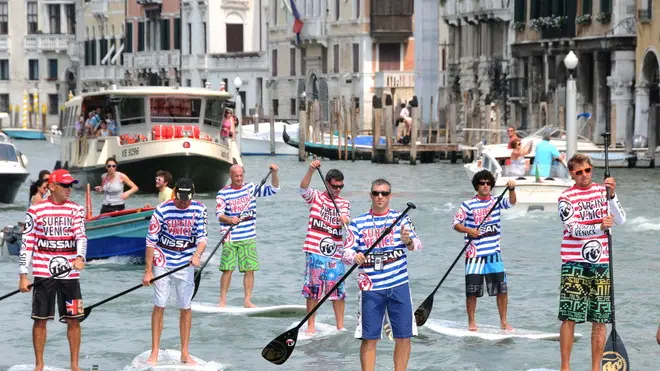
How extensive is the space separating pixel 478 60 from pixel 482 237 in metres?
40.6

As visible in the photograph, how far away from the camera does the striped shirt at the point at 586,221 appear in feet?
37.6

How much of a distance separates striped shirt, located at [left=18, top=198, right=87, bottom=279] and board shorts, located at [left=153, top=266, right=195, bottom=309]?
0.71 m

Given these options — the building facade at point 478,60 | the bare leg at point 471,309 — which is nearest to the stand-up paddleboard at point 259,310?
the bare leg at point 471,309

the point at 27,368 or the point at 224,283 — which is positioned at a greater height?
the point at 224,283

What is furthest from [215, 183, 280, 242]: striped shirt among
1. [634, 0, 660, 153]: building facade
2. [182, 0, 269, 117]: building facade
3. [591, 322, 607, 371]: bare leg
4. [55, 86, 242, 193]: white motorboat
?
[182, 0, 269, 117]: building facade

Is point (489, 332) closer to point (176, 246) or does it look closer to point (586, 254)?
point (586, 254)

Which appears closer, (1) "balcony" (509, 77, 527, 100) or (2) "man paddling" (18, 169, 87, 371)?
(2) "man paddling" (18, 169, 87, 371)

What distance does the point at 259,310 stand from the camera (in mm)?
15898

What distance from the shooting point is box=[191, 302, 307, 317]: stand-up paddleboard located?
51.9 ft

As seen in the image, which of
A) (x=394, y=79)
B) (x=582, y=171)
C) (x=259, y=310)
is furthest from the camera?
(x=394, y=79)

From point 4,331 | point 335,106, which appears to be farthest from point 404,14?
point 4,331

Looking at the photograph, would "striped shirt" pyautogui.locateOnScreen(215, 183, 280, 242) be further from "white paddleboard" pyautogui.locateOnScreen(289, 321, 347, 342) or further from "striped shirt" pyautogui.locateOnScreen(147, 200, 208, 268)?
"striped shirt" pyautogui.locateOnScreen(147, 200, 208, 268)

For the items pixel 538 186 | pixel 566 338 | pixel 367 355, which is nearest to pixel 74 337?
pixel 367 355

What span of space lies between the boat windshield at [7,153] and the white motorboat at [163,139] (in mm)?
2170
